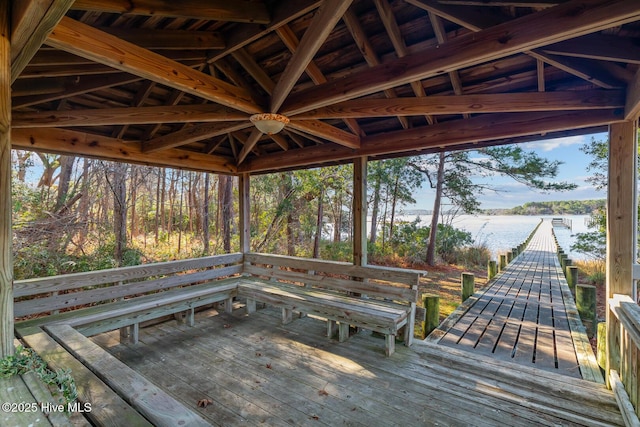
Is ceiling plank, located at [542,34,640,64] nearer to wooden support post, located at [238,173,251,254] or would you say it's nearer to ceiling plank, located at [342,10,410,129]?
ceiling plank, located at [342,10,410,129]

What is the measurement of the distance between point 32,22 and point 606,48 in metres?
3.00

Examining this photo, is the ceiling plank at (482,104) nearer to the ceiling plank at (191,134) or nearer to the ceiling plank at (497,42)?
the ceiling plank at (497,42)

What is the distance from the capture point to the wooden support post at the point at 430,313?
3653 mm

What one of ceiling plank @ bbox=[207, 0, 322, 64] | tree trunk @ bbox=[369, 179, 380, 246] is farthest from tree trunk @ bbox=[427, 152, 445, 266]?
ceiling plank @ bbox=[207, 0, 322, 64]

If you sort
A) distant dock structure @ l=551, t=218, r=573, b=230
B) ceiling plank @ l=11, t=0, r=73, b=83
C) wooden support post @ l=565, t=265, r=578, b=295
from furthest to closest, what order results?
distant dock structure @ l=551, t=218, r=573, b=230 < wooden support post @ l=565, t=265, r=578, b=295 < ceiling plank @ l=11, t=0, r=73, b=83

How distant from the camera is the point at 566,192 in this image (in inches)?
327

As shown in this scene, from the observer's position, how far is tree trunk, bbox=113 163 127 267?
596cm

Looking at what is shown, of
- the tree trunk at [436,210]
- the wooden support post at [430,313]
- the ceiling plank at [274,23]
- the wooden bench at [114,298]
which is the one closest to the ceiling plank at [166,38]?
the ceiling plank at [274,23]

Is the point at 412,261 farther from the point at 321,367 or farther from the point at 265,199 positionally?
the point at 321,367

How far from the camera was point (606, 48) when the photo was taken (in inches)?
71.3

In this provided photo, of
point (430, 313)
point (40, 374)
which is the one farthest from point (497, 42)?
point (430, 313)

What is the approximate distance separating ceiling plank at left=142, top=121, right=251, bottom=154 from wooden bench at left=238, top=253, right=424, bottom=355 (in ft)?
6.89

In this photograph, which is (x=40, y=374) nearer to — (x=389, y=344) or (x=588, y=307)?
(x=389, y=344)

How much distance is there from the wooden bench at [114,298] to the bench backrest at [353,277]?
74cm
